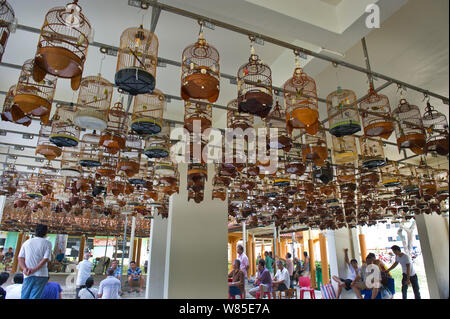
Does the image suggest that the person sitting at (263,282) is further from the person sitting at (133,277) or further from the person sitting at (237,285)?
the person sitting at (133,277)

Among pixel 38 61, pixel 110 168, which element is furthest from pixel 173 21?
pixel 110 168

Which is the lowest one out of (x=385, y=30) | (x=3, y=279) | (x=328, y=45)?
(x=3, y=279)

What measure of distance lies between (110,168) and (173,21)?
3.65 meters

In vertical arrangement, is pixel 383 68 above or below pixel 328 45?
above

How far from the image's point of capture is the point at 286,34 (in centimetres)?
462

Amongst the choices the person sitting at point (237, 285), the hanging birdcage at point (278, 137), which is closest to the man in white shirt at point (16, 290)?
the hanging birdcage at point (278, 137)

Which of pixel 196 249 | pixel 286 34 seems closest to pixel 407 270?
pixel 196 249

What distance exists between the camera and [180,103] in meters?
8.19

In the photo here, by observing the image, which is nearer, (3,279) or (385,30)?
(385,30)

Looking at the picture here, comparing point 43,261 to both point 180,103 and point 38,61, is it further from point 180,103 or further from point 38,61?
point 180,103

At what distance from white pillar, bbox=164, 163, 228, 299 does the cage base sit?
5467mm

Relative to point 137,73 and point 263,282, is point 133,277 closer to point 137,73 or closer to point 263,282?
point 263,282

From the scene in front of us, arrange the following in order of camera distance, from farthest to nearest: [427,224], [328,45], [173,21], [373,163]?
[427,224]
[373,163]
[173,21]
[328,45]
